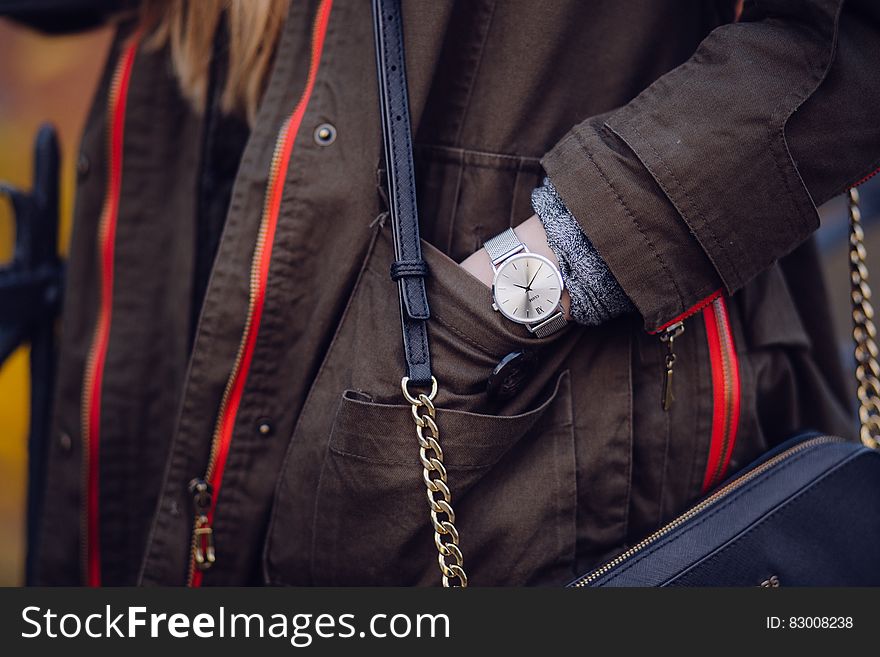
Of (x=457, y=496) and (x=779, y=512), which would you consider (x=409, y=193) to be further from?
(x=779, y=512)

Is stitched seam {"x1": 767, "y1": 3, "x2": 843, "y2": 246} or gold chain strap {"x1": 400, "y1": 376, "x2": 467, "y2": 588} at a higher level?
stitched seam {"x1": 767, "y1": 3, "x2": 843, "y2": 246}

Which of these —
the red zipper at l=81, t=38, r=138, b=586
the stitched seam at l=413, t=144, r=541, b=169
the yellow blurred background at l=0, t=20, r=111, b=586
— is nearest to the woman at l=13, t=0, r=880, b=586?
the stitched seam at l=413, t=144, r=541, b=169

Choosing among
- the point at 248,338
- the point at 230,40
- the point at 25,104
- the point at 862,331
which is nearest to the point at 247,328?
the point at 248,338

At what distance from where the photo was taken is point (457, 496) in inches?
38.6

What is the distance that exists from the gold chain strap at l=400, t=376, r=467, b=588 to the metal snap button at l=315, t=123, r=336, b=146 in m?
0.35

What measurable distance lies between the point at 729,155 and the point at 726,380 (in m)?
0.30

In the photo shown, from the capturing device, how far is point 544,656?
3.20ft

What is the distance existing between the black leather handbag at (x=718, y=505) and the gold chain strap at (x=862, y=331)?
49 mm

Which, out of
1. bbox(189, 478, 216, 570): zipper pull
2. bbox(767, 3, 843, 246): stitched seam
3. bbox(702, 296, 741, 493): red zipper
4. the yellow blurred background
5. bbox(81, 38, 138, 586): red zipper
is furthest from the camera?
the yellow blurred background

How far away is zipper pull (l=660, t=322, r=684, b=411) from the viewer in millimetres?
973

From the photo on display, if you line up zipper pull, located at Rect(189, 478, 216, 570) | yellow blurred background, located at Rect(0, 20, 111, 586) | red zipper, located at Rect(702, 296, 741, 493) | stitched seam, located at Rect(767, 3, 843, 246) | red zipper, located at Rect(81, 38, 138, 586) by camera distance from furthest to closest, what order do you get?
1. yellow blurred background, located at Rect(0, 20, 111, 586)
2. red zipper, located at Rect(81, 38, 138, 586)
3. zipper pull, located at Rect(189, 478, 216, 570)
4. red zipper, located at Rect(702, 296, 741, 493)
5. stitched seam, located at Rect(767, 3, 843, 246)

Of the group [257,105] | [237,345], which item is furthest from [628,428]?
[257,105]

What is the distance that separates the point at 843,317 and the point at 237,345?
2.20 meters

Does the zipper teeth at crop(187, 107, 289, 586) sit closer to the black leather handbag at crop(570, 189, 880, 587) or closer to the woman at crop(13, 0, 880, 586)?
the woman at crop(13, 0, 880, 586)
